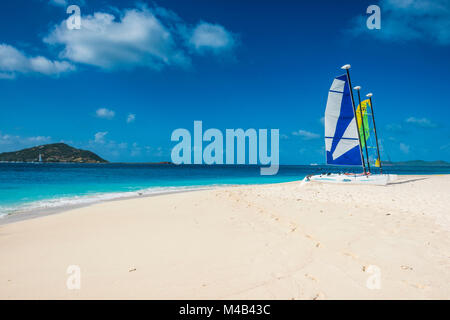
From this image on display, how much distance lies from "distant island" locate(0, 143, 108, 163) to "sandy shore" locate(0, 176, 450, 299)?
17173 cm

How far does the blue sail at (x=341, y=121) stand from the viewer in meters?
20.8

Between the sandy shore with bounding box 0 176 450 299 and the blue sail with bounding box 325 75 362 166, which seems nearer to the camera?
the sandy shore with bounding box 0 176 450 299

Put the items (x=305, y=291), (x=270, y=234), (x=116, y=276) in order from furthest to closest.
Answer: (x=270, y=234) → (x=116, y=276) → (x=305, y=291)

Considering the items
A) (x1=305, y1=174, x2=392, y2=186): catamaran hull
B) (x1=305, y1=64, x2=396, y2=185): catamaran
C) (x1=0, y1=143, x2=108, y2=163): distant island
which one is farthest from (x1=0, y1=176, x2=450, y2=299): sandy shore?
(x1=0, y1=143, x2=108, y2=163): distant island

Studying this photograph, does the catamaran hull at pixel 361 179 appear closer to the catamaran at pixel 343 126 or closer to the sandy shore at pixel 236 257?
the catamaran at pixel 343 126

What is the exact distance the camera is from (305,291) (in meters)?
3.04

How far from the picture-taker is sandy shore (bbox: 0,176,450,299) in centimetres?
314

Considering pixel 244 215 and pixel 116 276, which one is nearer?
pixel 116 276

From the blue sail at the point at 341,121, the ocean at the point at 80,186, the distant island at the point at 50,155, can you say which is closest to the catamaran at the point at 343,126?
the blue sail at the point at 341,121

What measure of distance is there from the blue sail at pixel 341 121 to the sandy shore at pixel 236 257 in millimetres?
14572

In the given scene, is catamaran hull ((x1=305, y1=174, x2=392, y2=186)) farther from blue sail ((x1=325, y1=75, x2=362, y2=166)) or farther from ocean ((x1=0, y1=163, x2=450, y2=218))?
ocean ((x1=0, y1=163, x2=450, y2=218))
